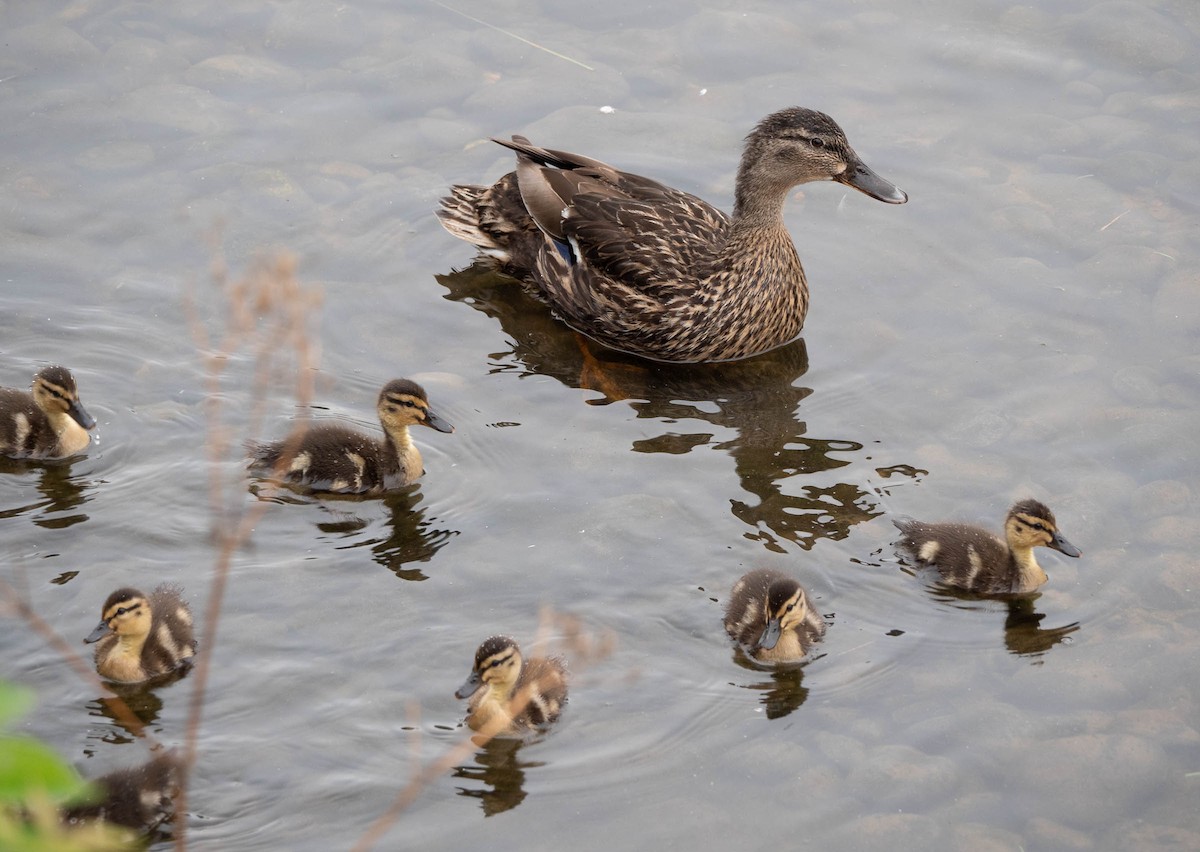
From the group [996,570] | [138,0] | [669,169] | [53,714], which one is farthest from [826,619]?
[138,0]

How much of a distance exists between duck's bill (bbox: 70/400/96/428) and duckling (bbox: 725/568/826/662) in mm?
2549

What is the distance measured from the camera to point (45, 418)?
5.36 meters

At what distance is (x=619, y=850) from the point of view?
3.95 meters

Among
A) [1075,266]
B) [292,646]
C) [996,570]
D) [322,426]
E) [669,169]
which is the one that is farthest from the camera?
[669,169]

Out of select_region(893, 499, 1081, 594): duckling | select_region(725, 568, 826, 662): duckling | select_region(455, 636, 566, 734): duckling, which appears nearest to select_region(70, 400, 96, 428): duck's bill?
select_region(455, 636, 566, 734): duckling

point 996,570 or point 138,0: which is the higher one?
point 138,0

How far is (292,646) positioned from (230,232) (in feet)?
9.54

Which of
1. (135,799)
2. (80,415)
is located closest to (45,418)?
(80,415)

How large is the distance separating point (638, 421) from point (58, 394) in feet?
7.52

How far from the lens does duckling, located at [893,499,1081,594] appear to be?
489 cm

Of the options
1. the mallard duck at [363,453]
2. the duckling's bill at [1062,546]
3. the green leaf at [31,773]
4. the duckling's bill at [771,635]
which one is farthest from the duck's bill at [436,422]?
the green leaf at [31,773]

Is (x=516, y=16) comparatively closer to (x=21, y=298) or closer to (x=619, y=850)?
(x=21, y=298)

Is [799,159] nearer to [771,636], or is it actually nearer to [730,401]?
[730,401]

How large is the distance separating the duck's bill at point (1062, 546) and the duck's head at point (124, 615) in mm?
3094
